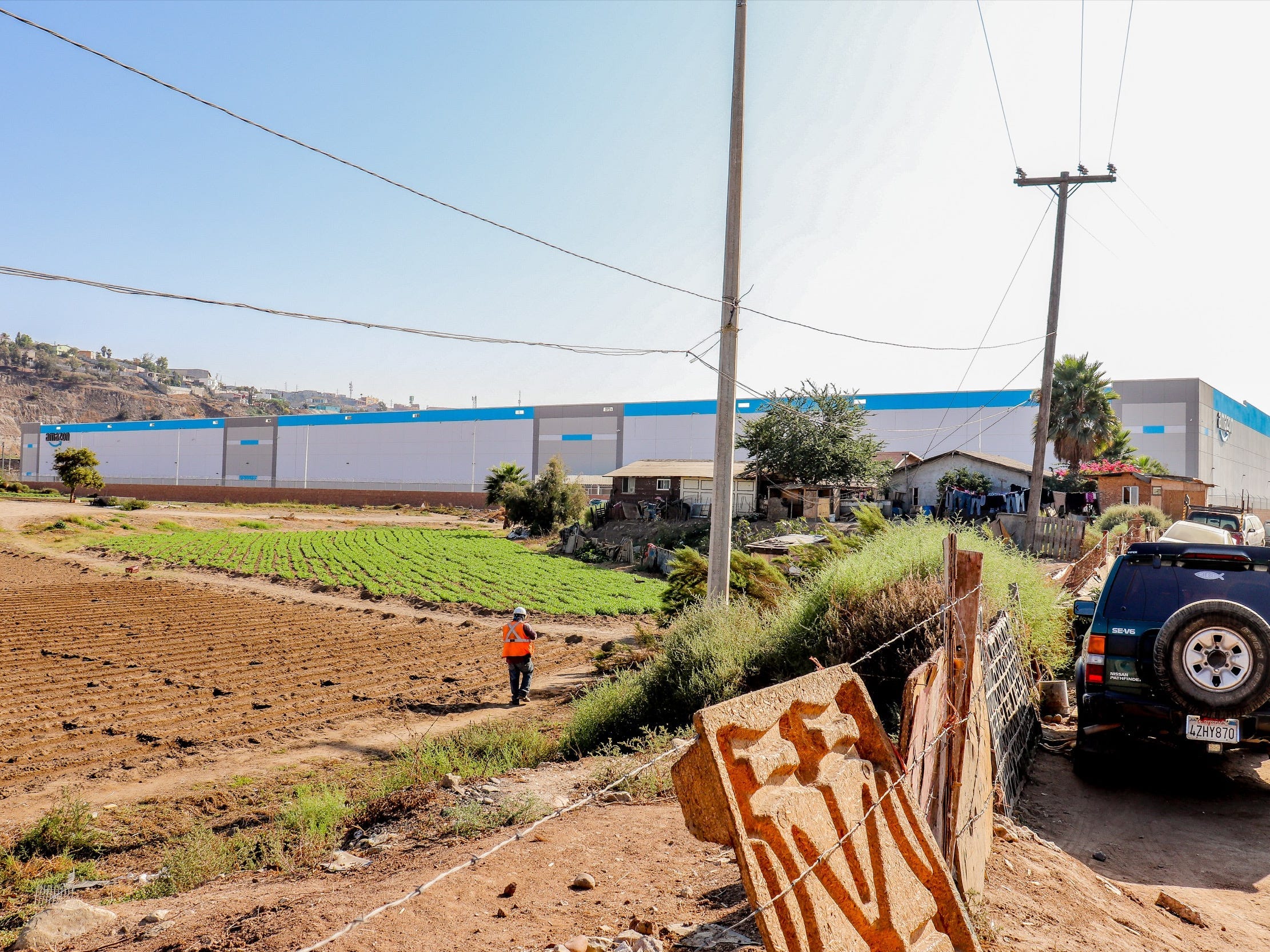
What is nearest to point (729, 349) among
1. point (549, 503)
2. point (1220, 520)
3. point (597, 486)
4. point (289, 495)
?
point (1220, 520)

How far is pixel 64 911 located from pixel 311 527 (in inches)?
2217

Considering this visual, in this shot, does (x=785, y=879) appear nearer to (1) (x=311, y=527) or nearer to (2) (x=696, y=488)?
(2) (x=696, y=488)

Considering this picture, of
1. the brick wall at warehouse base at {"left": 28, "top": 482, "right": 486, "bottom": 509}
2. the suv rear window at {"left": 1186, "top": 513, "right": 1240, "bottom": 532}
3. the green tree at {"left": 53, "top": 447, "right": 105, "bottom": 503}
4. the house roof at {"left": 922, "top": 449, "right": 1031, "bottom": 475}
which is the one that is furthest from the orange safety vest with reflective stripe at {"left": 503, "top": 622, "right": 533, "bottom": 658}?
the brick wall at warehouse base at {"left": 28, "top": 482, "right": 486, "bottom": 509}

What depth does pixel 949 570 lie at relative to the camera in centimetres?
457

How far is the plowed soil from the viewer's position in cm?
1067

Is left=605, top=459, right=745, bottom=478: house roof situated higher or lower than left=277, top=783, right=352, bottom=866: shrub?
higher

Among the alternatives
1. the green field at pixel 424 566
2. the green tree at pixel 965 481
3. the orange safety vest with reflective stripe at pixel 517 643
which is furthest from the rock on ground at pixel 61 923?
the green tree at pixel 965 481

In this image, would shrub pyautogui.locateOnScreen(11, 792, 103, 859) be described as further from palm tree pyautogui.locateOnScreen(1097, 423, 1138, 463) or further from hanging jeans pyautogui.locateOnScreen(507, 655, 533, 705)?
palm tree pyautogui.locateOnScreen(1097, 423, 1138, 463)

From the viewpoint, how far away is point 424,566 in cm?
3344

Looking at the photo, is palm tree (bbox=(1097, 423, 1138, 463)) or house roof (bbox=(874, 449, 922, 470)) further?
palm tree (bbox=(1097, 423, 1138, 463))

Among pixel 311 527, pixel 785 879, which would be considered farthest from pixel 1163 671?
pixel 311 527

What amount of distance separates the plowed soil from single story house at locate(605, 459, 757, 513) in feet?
92.5

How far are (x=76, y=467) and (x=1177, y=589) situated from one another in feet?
225

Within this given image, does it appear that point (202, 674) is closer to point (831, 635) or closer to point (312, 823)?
point (312, 823)
